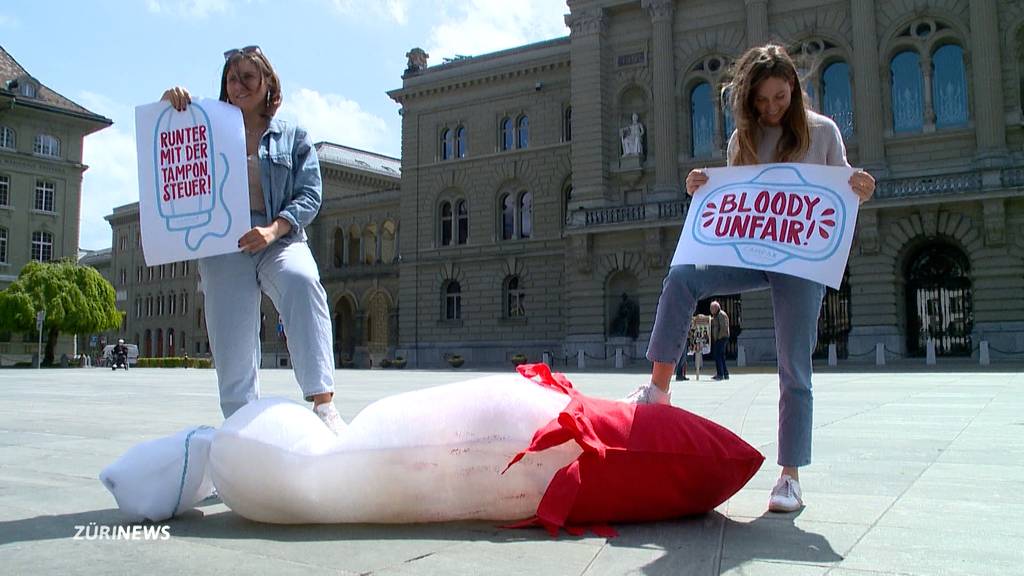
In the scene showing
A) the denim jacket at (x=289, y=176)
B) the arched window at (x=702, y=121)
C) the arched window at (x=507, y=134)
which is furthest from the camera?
the arched window at (x=507, y=134)

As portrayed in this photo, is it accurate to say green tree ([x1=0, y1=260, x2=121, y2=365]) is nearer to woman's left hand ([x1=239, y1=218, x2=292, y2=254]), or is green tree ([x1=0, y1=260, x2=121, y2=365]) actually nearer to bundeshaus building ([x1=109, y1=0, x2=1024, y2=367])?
bundeshaus building ([x1=109, y1=0, x2=1024, y2=367])

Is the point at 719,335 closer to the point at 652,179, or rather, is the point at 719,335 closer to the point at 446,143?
the point at 652,179

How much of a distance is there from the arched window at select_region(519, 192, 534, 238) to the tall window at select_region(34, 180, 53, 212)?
34.4m

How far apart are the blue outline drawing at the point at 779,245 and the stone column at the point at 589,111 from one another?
31.3 m

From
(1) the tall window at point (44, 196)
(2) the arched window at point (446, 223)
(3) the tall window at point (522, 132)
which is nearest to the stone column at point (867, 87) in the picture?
(3) the tall window at point (522, 132)

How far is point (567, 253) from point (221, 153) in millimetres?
32166

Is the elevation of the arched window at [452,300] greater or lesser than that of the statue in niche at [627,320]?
greater

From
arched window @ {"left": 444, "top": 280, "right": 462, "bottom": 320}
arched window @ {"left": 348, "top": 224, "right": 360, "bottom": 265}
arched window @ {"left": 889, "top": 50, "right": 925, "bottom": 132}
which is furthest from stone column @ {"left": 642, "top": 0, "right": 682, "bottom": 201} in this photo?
arched window @ {"left": 348, "top": 224, "right": 360, "bottom": 265}

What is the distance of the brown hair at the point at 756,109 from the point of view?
3.71 meters

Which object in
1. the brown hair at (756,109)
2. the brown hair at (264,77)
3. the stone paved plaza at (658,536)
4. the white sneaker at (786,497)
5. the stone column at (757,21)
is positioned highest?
the stone column at (757,21)

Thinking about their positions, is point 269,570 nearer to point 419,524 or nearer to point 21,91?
point 419,524

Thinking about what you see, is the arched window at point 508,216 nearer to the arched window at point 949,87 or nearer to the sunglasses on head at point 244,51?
the arched window at point 949,87

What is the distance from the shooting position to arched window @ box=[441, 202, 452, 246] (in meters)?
43.3

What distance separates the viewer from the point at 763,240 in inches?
144
